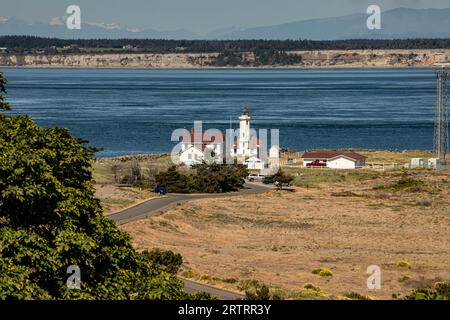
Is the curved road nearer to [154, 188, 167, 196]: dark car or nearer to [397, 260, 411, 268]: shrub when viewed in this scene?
[154, 188, 167, 196]: dark car

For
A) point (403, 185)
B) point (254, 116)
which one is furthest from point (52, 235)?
point (254, 116)

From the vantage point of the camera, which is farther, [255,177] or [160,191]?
[255,177]

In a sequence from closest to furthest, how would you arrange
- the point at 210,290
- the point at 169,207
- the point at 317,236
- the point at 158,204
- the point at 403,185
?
the point at 210,290, the point at 317,236, the point at 169,207, the point at 158,204, the point at 403,185

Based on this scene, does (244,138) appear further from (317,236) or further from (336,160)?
(317,236)

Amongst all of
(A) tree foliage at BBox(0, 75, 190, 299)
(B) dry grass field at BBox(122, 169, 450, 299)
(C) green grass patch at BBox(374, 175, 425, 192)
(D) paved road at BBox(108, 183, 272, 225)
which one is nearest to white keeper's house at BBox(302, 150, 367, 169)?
(B) dry grass field at BBox(122, 169, 450, 299)

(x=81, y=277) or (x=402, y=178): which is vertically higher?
(x=81, y=277)

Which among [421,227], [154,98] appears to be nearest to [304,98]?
[154,98]

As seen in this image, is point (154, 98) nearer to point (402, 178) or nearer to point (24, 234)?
point (402, 178)
